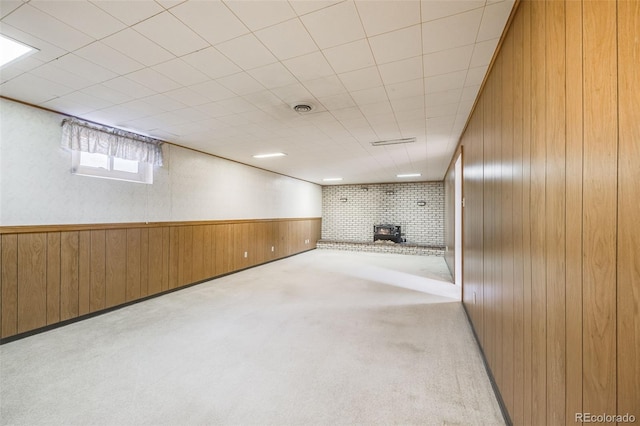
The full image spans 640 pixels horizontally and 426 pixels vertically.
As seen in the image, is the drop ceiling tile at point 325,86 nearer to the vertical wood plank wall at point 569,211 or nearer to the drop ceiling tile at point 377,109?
the drop ceiling tile at point 377,109

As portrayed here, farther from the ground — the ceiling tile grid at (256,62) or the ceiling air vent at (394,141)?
the ceiling tile grid at (256,62)

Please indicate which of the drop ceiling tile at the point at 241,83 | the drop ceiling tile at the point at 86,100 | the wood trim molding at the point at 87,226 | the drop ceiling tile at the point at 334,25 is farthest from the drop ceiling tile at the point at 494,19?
the wood trim molding at the point at 87,226

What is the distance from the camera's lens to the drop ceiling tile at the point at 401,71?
2029 mm

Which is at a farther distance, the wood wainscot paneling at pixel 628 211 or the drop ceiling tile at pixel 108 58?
the drop ceiling tile at pixel 108 58

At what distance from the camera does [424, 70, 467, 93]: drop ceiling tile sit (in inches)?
86.7

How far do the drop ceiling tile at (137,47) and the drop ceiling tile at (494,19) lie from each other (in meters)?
2.15

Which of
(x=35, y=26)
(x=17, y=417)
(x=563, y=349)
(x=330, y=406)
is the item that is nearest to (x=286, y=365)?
(x=330, y=406)

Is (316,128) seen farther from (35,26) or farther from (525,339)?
(525,339)

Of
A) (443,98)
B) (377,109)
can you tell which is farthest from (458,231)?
(377,109)

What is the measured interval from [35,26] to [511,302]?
3.44 m

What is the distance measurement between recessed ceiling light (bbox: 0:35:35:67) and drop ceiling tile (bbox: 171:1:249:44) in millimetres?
1280

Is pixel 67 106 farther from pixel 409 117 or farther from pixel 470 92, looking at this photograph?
pixel 470 92

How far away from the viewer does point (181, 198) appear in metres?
4.63

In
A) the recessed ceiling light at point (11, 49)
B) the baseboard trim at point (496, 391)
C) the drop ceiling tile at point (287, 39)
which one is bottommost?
the baseboard trim at point (496, 391)
